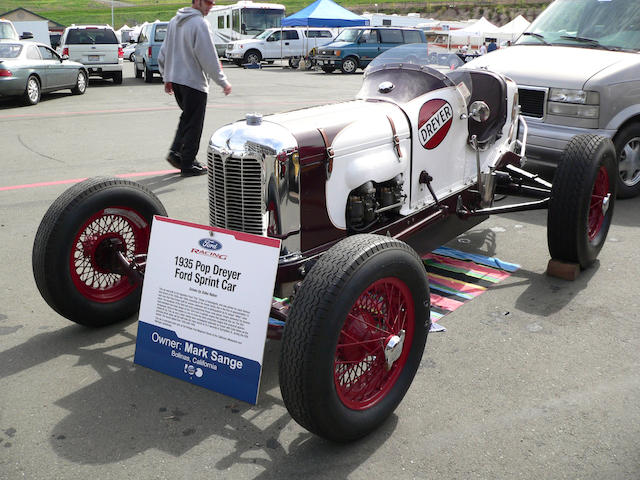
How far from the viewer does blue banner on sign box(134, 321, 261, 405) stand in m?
3.15

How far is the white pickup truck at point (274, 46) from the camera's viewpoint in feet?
95.2

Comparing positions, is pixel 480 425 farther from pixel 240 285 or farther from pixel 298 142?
pixel 298 142

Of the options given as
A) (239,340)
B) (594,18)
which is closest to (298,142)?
(239,340)

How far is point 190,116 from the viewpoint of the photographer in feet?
24.4

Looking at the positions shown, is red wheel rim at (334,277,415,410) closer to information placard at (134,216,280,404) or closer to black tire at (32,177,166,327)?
information placard at (134,216,280,404)

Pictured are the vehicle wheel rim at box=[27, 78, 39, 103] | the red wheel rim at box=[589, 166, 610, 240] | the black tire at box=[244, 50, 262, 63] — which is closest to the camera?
the red wheel rim at box=[589, 166, 610, 240]

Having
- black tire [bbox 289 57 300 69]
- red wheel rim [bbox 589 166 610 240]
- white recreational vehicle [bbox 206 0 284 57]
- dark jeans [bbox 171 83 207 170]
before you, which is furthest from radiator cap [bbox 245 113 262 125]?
white recreational vehicle [bbox 206 0 284 57]

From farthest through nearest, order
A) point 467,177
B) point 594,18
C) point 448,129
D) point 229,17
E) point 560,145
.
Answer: point 229,17, point 594,18, point 560,145, point 467,177, point 448,129

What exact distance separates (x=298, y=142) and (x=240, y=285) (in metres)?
0.92

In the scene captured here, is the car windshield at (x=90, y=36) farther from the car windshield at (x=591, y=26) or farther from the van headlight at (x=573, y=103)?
the van headlight at (x=573, y=103)

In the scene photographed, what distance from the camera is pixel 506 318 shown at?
4.24m

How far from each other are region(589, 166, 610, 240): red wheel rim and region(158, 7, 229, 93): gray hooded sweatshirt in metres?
3.99

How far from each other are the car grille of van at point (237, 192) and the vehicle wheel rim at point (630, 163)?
16.2 feet

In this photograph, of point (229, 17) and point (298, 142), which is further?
point (229, 17)
